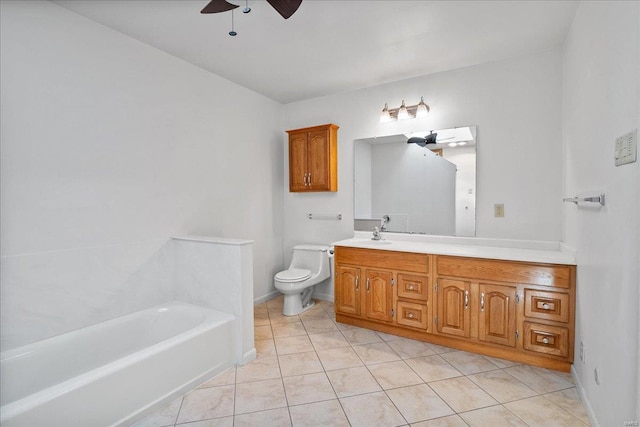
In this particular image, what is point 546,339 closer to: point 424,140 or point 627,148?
point 627,148

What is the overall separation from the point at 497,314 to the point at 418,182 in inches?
55.9

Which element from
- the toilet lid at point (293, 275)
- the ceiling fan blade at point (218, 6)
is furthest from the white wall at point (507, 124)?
the ceiling fan blade at point (218, 6)

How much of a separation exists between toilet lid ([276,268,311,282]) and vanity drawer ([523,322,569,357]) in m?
1.99

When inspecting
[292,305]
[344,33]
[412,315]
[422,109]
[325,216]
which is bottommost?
[292,305]

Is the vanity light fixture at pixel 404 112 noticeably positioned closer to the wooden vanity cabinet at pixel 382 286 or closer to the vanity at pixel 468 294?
the vanity at pixel 468 294

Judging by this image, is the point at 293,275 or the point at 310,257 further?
the point at 310,257

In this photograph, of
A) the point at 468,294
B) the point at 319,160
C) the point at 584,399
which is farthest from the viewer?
the point at 319,160

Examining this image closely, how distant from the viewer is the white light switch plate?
1.10 metres

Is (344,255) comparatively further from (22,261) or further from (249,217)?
(22,261)

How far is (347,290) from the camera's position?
9.78 ft

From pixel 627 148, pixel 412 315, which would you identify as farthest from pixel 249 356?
pixel 627 148

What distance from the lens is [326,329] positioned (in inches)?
115

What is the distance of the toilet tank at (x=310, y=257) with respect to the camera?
3551mm

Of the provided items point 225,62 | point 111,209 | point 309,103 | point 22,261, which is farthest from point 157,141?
point 309,103
